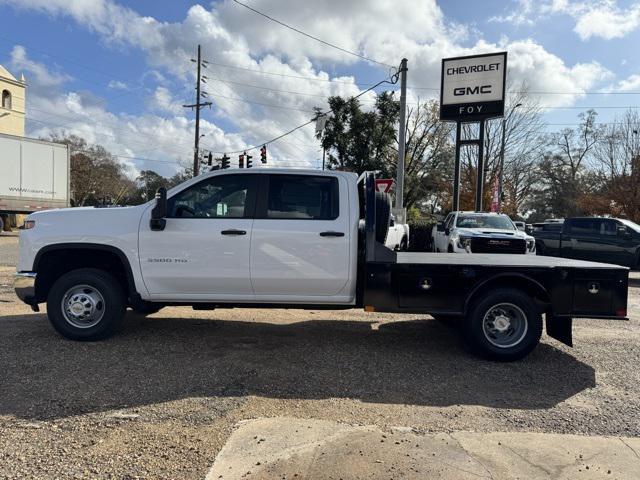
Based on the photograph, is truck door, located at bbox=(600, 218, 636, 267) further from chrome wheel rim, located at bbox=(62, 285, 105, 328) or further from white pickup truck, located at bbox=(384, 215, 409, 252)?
chrome wheel rim, located at bbox=(62, 285, 105, 328)

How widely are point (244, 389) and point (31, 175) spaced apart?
22.6 metres

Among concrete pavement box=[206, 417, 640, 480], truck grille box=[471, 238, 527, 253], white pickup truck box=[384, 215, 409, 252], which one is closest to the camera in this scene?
concrete pavement box=[206, 417, 640, 480]

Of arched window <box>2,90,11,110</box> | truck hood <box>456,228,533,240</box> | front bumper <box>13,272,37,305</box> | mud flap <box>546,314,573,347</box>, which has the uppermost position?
arched window <box>2,90,11,110</box>

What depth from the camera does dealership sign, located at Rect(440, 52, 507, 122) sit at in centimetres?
2102

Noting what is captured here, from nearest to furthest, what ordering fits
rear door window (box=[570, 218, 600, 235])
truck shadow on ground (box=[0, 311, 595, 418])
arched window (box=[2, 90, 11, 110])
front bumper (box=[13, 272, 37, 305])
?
truck shadow on ground (box=[0, 311, 595, 418]), front bumper (box=[13, 272, 37, 305]), rear door window (box=[570, 218, 600, 235]), arched window (box=[2, 90, 11, 110])

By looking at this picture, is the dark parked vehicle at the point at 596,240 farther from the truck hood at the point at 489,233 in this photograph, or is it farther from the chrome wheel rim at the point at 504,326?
the chrome wheel rim at the point at 504,326

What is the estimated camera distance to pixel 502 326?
544 cm

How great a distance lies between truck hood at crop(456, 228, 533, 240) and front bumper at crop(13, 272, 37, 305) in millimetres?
9659

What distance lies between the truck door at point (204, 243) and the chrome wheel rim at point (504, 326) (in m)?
2.68

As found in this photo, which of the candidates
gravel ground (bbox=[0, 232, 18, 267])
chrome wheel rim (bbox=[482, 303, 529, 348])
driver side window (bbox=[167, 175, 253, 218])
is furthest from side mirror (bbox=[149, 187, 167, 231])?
gravel ground (bbox=[0, 232, 18, 267])

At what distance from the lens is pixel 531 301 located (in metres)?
5.35

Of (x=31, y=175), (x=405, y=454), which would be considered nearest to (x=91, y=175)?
(x=31, y=175)

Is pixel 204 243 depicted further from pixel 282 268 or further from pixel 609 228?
pixel 609 228

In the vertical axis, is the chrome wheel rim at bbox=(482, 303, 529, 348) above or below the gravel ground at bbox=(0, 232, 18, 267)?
above
